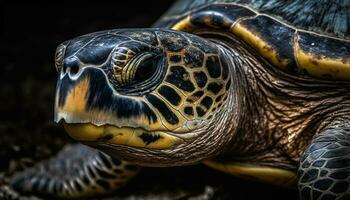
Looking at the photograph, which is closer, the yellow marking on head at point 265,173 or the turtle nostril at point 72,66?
the turtle nostril at point 72,66

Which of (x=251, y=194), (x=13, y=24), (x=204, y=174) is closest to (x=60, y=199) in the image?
(x=204, y=174)

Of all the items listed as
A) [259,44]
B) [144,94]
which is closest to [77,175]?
[144,94]

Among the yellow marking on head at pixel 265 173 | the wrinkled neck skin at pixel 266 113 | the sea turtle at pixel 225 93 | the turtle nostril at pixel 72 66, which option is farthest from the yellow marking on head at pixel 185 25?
the turtle nostril at pixel 72 66

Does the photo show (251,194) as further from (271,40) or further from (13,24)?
(13,24)

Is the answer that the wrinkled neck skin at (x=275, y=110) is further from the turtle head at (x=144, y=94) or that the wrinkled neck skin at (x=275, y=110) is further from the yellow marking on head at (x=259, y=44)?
the turtle head at (x=144, y=94)

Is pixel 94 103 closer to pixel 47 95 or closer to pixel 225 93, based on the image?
pixel 225 93

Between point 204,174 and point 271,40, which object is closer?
point 271,40

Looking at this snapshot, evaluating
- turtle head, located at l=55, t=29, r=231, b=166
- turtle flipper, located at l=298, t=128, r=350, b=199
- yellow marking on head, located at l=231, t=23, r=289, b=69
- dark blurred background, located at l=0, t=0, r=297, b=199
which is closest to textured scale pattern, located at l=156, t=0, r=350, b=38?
yellow marking on head, located at l=231, t=23, r=289, b=69
